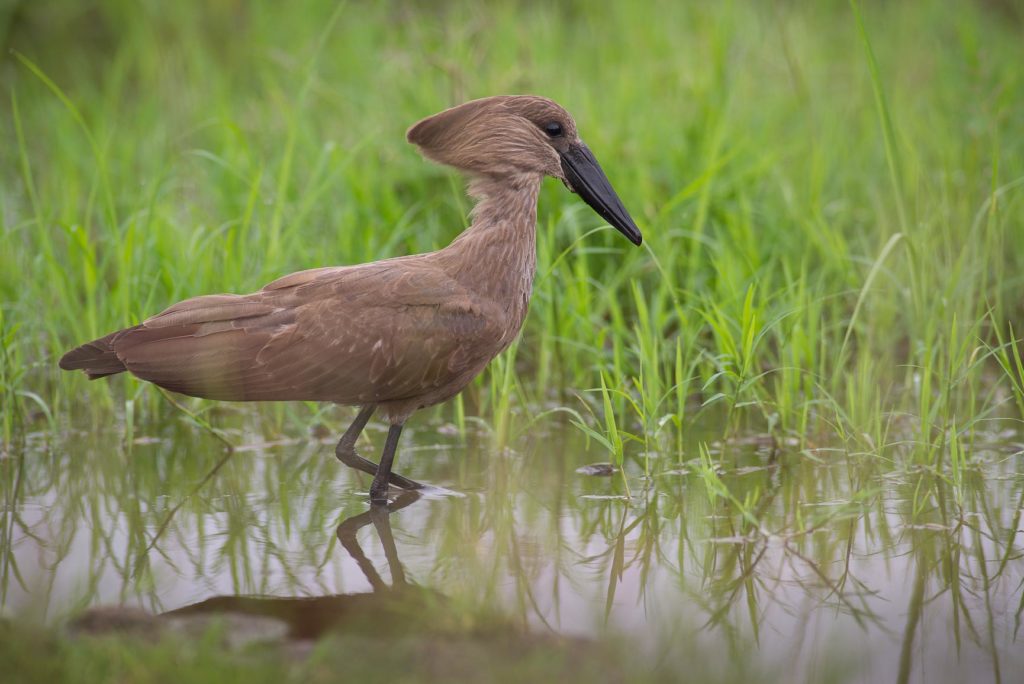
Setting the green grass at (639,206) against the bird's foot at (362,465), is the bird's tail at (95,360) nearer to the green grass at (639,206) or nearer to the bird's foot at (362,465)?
the green grass at (639,206)

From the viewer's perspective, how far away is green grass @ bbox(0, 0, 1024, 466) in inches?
192

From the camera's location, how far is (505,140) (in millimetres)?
4516

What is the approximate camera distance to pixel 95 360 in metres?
4.18

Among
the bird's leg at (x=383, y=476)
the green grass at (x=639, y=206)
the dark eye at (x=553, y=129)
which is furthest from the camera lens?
the green grass at (x=639, y=206)

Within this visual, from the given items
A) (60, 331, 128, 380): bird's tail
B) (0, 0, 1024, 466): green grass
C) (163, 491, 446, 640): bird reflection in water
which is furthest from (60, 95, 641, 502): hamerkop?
(163, 491, 446, 640): bird reflection in water

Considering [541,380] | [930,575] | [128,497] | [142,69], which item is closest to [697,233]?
[541,380]

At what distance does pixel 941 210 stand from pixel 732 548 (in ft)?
6.93

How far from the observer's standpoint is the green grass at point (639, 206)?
16.0 ft

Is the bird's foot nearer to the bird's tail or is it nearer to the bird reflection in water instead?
the bird reflection in water

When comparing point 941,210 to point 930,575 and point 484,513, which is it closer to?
point 930,575

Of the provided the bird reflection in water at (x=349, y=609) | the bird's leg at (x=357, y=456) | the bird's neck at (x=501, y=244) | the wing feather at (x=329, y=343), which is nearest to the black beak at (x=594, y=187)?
the bird's neck at (x=501, y=244)

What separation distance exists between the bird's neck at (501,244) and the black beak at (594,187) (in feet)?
0.50

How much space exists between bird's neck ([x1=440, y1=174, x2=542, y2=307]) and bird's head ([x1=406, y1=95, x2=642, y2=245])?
0.06 meters

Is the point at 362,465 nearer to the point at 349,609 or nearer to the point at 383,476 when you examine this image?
the point at 383,476
